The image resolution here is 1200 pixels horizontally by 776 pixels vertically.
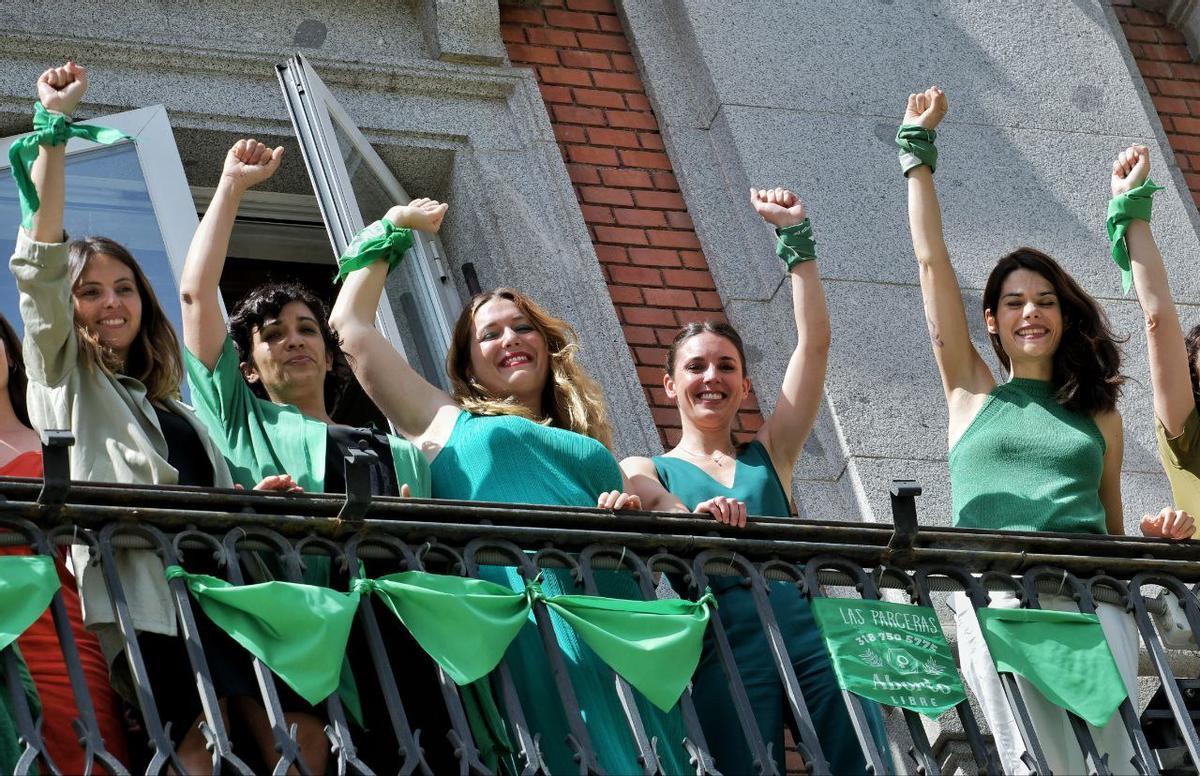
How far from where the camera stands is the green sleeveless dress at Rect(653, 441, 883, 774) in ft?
17.1

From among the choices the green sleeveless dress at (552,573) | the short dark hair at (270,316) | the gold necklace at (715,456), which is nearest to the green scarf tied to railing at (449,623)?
the green sleeveless dress at (552,573)

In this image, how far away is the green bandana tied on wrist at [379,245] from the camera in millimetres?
5750

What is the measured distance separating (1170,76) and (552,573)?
189 inches

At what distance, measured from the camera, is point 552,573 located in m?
5.20

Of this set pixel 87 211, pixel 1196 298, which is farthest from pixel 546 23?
pixel 1196 298

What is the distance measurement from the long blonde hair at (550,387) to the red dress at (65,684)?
121 cm

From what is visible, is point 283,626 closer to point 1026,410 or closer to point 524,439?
point 524,439

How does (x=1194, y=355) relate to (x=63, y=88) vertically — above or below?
below

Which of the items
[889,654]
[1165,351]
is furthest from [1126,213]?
[889,654]

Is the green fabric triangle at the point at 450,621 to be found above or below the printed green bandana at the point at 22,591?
below

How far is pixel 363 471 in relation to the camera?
4844 mm

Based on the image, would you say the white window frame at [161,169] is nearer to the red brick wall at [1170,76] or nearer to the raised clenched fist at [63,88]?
the raised clenched fist at [63,88]

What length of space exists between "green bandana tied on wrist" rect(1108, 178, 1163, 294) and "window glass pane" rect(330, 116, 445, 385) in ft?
7.35

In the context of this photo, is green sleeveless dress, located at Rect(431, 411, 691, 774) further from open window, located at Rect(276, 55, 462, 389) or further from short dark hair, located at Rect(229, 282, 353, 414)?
open window, located at Rect(276, 55, 462, 389)
